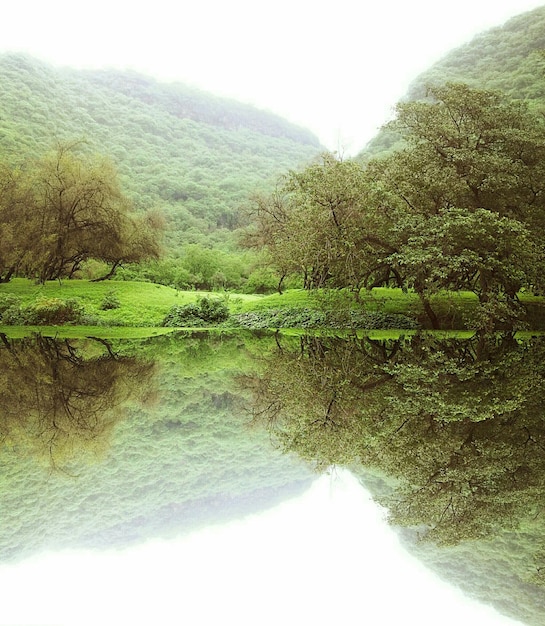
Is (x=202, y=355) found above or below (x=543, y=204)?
below

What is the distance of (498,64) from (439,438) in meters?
84.9

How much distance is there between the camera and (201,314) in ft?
104

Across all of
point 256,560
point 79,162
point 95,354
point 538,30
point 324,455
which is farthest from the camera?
point 538,30

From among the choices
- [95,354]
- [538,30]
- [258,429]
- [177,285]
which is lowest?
[177,285]

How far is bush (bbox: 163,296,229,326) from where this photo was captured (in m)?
31.6

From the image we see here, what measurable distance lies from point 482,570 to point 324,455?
282 cm

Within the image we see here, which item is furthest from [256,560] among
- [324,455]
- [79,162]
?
[79,162]

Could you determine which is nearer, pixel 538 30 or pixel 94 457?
pixel 94 457

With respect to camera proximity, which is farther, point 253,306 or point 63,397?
point 253,306

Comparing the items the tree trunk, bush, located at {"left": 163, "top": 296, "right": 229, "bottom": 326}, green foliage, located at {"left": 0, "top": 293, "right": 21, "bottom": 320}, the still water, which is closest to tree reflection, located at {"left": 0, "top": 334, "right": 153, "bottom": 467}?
the still water

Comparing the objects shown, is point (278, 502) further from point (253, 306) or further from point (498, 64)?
point (498, 64)

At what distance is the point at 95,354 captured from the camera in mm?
18281

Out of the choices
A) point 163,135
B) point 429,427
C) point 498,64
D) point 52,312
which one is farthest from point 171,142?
point 429,427

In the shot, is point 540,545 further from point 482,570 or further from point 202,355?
point 202,355
